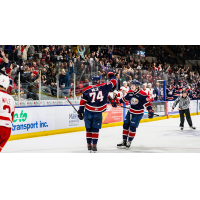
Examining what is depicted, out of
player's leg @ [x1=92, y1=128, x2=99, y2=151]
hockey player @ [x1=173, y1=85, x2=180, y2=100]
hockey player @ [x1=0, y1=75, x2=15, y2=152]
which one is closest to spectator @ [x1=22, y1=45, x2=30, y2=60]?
player's leg @ [x1=92, y1=128, x2=99, y2=151]

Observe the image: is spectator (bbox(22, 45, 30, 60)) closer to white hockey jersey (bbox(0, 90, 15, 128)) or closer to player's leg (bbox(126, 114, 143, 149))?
player's leg (bbox(126, 114, 143, 149))

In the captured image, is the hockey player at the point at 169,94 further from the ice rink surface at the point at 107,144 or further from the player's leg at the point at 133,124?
the player's leg at the point at 133,124

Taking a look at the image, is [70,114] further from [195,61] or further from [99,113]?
[195,61]

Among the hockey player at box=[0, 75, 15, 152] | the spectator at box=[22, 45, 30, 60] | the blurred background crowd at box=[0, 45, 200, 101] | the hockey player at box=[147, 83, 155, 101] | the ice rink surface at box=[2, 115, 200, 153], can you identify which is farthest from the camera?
the hockey player at box=[147, 83, 155, 101]

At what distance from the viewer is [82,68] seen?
7.80m

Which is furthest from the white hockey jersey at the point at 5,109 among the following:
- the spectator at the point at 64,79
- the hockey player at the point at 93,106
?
the spectator at the point at 64,79

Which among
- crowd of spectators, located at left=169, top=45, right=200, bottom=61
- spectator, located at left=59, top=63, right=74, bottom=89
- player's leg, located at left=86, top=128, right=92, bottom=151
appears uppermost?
crowd of spectators, located at left=169, top=45, right=200, bottom=61

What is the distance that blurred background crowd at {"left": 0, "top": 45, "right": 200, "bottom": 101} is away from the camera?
6626 millimetres

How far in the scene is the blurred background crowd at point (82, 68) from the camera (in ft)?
21.7

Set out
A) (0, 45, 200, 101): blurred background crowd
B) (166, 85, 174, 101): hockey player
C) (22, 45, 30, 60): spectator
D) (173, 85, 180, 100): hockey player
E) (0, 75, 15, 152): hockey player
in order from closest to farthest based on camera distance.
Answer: (0, 75, 15, 152): hockey player, (0, 45, 200, 101): blurred background crowd, (22, 45, 30, 60): spectator, (166, 85, 174, 101): hockey player, (173, 85, 180, 100): hockey player

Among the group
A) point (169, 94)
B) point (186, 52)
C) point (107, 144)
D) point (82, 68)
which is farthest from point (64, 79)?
point (186, 52)

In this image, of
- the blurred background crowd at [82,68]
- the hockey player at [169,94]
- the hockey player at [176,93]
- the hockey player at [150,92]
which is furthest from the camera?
the hockey player at [176,93]

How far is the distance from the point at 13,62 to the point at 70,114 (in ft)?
6.02

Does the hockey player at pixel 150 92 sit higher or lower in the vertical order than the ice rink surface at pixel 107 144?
higher
